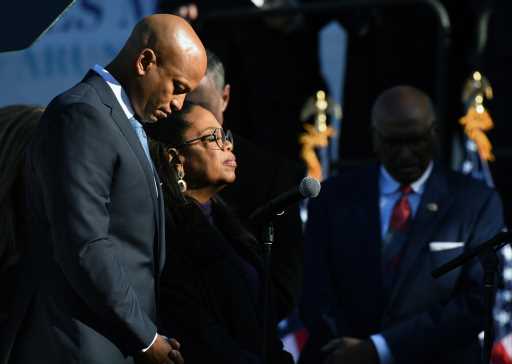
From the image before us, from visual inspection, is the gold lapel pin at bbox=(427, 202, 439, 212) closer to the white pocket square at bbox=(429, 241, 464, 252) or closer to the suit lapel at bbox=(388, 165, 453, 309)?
the suit lapel at bbox=(388, 165, 453, 309)

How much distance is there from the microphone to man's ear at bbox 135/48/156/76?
550mm

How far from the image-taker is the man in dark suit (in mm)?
4938

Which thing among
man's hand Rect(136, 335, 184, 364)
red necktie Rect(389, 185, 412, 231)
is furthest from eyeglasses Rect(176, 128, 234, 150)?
red necktie Rect(389, 185, 412, 231)

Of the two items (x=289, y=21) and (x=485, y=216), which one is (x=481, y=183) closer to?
(x=485, y=216)

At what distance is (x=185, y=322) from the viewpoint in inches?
149

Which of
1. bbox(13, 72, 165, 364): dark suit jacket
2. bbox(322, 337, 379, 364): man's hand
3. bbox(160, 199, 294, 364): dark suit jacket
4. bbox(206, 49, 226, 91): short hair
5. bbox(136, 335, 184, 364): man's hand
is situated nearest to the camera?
bbox(13, 72, 165, 364): dark suit jacket

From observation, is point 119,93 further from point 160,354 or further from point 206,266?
point 160,354

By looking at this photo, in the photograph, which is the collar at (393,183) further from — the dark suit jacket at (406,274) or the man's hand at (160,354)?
the man's hand at (160,354)

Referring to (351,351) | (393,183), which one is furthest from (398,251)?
(351,351)

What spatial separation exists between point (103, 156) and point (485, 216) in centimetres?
226

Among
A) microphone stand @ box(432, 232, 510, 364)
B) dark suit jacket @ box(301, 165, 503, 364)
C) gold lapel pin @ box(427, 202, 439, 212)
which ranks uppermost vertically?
microphone stand @ box(432, 232, 510, 364)

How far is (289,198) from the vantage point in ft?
11.5

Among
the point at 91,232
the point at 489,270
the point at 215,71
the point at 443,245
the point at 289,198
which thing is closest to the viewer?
the point at 91,232

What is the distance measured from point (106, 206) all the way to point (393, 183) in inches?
86.7
